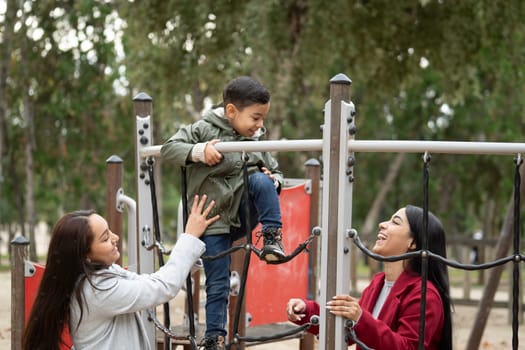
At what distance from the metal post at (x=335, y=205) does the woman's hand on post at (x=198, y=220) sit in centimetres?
52

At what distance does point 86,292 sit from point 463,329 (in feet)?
26.6

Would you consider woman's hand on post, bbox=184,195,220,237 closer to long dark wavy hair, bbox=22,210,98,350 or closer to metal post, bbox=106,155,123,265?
long dark wavy hair, bbox=22,210,98,350

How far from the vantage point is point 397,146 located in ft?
11.1

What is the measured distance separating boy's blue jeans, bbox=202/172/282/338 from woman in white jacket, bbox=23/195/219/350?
493mm

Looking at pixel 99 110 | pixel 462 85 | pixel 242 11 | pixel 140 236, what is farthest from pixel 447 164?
pixel 140 236

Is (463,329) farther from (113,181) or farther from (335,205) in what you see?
(335,205)

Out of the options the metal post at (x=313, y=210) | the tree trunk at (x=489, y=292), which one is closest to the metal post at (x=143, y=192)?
the metal post at (x=313, y=210)

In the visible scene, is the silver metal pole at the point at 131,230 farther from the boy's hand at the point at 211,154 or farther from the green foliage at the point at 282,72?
the green foliage at the point at 282,72

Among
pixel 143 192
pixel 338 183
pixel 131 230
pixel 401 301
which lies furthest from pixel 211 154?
pixel 131 230

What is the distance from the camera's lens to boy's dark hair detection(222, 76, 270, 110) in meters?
3.72

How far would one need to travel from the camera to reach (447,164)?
22.7 meters

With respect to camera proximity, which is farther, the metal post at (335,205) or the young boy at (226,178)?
the young boy at (226,178)

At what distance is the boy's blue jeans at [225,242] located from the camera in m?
3.73

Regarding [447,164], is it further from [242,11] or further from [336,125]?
[336,125]
